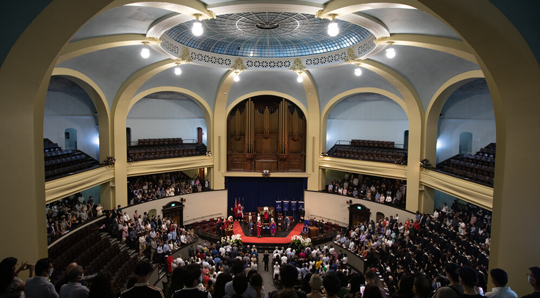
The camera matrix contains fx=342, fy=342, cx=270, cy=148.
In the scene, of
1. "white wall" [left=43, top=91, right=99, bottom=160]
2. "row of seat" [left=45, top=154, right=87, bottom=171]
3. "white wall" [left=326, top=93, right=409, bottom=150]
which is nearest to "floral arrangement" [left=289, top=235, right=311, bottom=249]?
"white wall" [left=326, top=93, right=409, bottom=150]

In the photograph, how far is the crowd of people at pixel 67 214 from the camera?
11316 millimetres

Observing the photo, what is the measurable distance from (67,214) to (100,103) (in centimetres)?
480

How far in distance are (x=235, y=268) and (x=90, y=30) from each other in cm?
794

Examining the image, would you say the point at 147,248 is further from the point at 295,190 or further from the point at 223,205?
the point at 295,190

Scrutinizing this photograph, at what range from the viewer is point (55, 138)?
16.6 m

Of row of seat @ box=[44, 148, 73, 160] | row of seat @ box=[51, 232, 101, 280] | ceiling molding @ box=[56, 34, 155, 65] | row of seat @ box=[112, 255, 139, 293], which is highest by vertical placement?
ceiling molding @ box=[56, 34, 155, 65]

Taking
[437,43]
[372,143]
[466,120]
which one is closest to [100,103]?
[437,43]

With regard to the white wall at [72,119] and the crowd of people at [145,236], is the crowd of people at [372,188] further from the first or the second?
the white wall at [72,119]

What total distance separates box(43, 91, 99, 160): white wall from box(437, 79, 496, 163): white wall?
58.1ft

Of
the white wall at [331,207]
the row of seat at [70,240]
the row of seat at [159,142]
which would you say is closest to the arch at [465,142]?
the white wall at [331,207]

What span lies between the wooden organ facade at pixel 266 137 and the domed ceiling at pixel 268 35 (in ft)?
14.6

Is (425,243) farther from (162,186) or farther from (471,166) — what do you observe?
(162,186)

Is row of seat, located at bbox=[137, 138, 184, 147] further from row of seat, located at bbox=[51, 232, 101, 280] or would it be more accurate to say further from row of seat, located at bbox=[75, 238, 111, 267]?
row of seat, located at bbox=[75, 238, 111, 267]

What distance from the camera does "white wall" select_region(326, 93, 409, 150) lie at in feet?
66.7
